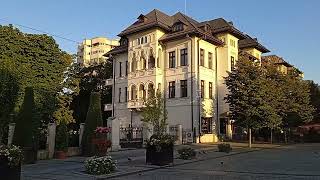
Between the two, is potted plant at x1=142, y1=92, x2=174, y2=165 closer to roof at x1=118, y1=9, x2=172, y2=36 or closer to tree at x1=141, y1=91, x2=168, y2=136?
tree at x1=141, y1=91, x2=168, y2=136

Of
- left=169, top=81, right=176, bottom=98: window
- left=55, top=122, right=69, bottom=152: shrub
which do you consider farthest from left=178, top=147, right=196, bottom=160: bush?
left=169, top=81, right=176, bottom=98: window

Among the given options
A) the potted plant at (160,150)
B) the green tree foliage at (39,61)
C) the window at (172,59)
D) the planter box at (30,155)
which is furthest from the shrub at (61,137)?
the window at (172,59)

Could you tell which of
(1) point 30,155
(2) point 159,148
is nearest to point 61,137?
(1) point 30,155

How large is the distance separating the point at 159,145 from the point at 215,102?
2964 centimetres

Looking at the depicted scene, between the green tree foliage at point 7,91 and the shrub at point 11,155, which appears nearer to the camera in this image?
the shrub at point 11,155

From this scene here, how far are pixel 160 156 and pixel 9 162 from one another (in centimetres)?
893

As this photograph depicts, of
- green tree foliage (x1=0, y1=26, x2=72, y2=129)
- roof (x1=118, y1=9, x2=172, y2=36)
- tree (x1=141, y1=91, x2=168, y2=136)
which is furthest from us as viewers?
roof (x1=118, y1=9, x2=172, y2=36)

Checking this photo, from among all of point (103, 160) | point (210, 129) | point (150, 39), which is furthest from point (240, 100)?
point (103, 160)

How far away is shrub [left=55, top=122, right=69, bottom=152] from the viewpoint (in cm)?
2455

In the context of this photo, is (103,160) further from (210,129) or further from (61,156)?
(210,129)

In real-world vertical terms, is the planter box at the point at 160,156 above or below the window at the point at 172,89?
below

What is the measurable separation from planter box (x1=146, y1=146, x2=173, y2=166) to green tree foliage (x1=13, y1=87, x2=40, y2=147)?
6251 millimetres

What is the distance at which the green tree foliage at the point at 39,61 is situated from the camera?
120ft

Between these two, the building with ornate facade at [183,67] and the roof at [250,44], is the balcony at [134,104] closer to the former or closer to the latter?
the building with ornate facade at [183,67]
